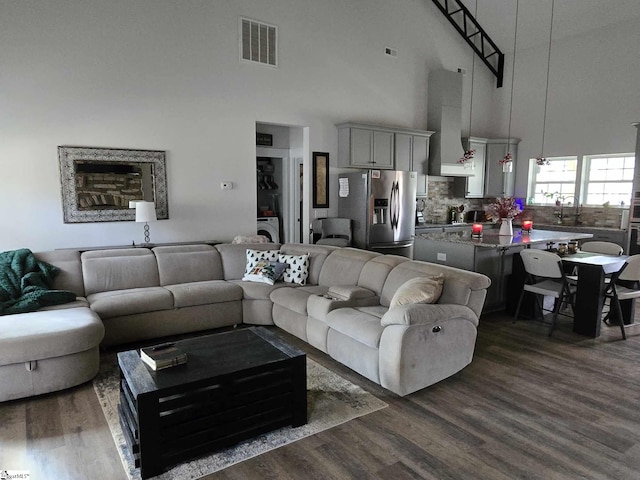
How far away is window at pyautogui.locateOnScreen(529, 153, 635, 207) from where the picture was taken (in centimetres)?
721

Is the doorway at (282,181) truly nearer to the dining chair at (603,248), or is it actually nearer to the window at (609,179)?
the dining chair at (603,248)

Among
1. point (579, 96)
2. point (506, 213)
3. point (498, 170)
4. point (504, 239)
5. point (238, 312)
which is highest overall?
point (579, 96)

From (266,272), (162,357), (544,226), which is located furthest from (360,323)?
(544,226)

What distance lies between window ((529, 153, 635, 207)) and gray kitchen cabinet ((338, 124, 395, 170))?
3.22 m

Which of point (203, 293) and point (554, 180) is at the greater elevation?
point (554, 180)

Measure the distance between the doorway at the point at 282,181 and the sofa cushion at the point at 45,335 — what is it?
405 cm

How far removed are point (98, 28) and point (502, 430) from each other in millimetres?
5535

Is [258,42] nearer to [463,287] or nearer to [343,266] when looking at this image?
[343,266]

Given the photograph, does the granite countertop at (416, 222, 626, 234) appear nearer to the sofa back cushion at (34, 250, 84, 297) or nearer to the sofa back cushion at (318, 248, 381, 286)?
the sofa back cushion at (318, 248, 381, 286)

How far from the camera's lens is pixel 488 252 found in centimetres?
489

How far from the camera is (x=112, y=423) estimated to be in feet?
8.96

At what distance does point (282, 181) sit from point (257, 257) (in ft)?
9.04

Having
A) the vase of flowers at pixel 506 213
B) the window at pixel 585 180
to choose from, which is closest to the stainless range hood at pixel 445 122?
the window at pixel 585 180

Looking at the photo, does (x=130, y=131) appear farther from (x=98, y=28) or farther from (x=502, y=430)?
(x=502, y=430)
